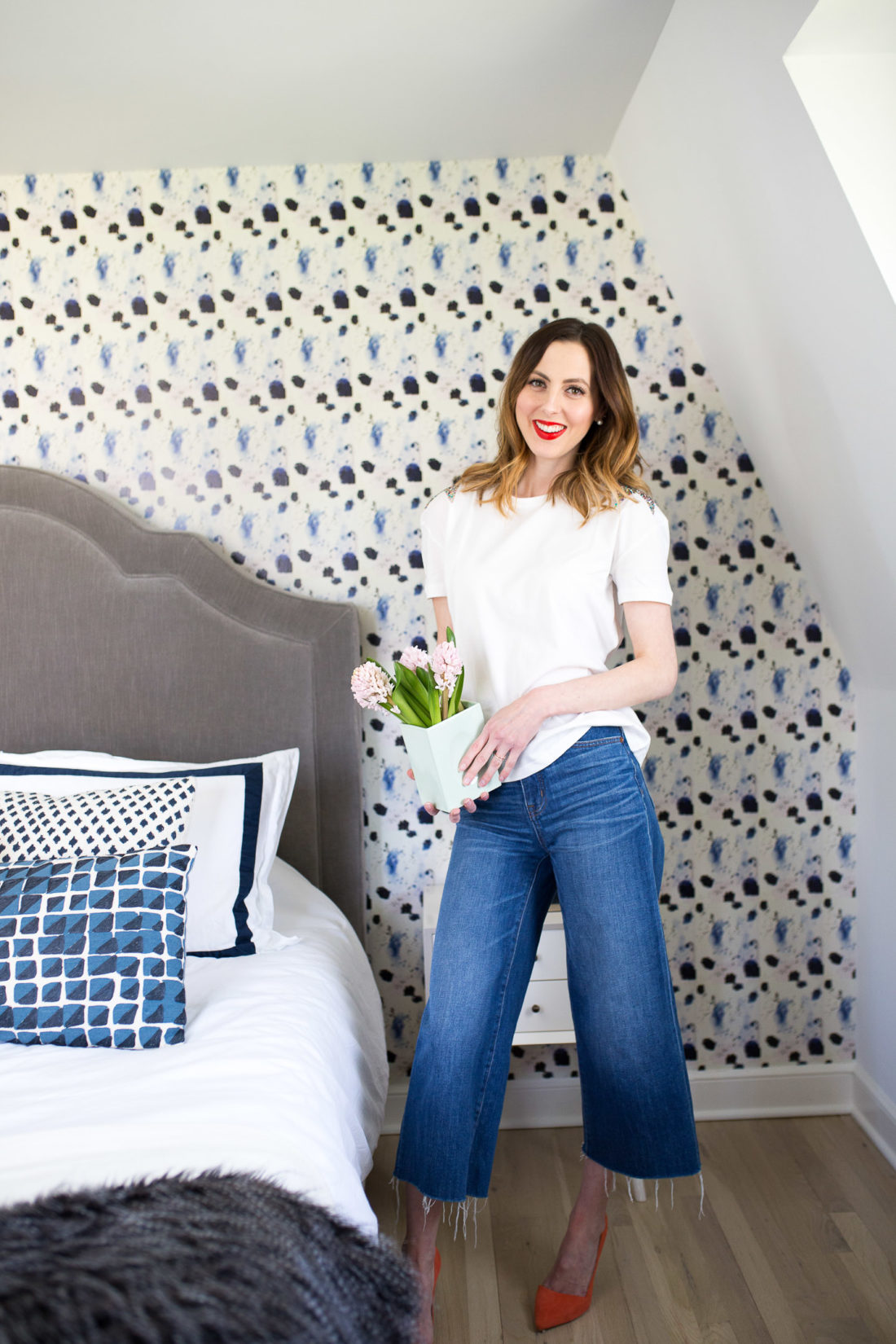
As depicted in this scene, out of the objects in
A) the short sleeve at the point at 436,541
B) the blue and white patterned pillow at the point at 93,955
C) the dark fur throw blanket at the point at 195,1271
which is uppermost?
the short sleeve at the point at 436,541

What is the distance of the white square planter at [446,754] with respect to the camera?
1.51 meters

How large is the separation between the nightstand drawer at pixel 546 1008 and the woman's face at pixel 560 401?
1.11m

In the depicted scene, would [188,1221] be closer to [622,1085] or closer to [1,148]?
[622,1085]

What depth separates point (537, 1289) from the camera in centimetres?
167

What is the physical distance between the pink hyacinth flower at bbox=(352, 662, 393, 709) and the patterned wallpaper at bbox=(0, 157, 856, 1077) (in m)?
0.75

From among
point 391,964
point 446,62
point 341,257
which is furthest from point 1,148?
point 391,964

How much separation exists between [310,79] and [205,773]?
1.47 metres

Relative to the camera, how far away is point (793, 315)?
1.74m

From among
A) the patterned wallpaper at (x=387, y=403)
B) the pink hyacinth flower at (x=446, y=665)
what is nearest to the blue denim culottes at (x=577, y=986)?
the pink hyacinth flower at (x=446, y=665)

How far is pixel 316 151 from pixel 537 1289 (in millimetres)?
2495

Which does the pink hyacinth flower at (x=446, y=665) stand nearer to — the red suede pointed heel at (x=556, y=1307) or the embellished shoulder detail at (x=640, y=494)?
the embellished shoulder detail at (x=640, y=494)

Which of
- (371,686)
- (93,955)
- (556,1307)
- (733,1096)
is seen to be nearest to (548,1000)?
(556,1307)

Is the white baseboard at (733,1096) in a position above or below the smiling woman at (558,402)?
below

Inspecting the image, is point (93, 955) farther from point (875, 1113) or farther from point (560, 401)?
point (875, 1113)
